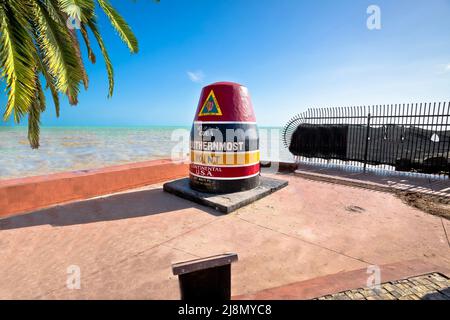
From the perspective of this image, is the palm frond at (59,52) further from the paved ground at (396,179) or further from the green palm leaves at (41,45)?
the paved ground at (396,179)

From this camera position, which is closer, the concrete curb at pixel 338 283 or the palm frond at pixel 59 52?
the concrete curb at pixel 338 283

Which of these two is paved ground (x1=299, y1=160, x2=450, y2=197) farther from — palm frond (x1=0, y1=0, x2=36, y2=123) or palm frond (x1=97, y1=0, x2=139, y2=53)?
palm frond (x1=0, y1=0, x2=36, y2=123)

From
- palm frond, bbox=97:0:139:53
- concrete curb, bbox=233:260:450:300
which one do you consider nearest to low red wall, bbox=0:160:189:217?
palm frond, bbox=97:0:139:53

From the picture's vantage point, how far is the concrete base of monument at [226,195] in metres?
5.02

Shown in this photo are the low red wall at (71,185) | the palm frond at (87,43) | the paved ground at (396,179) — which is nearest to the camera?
the low red wall at (71,185)

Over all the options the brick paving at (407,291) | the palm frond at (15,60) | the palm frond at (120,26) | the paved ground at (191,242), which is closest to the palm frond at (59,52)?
the palm frond at (15,60)

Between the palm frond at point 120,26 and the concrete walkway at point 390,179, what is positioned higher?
the palm frond at point 120,26

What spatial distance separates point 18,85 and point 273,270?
475 cm

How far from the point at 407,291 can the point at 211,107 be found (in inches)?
190

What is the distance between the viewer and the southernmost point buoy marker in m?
5.54

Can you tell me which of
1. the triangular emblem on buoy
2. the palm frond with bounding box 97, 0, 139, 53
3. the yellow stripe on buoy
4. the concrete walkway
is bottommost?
the concrete walkway

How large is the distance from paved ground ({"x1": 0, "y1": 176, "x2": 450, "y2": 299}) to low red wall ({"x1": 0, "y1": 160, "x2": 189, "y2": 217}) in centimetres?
39
